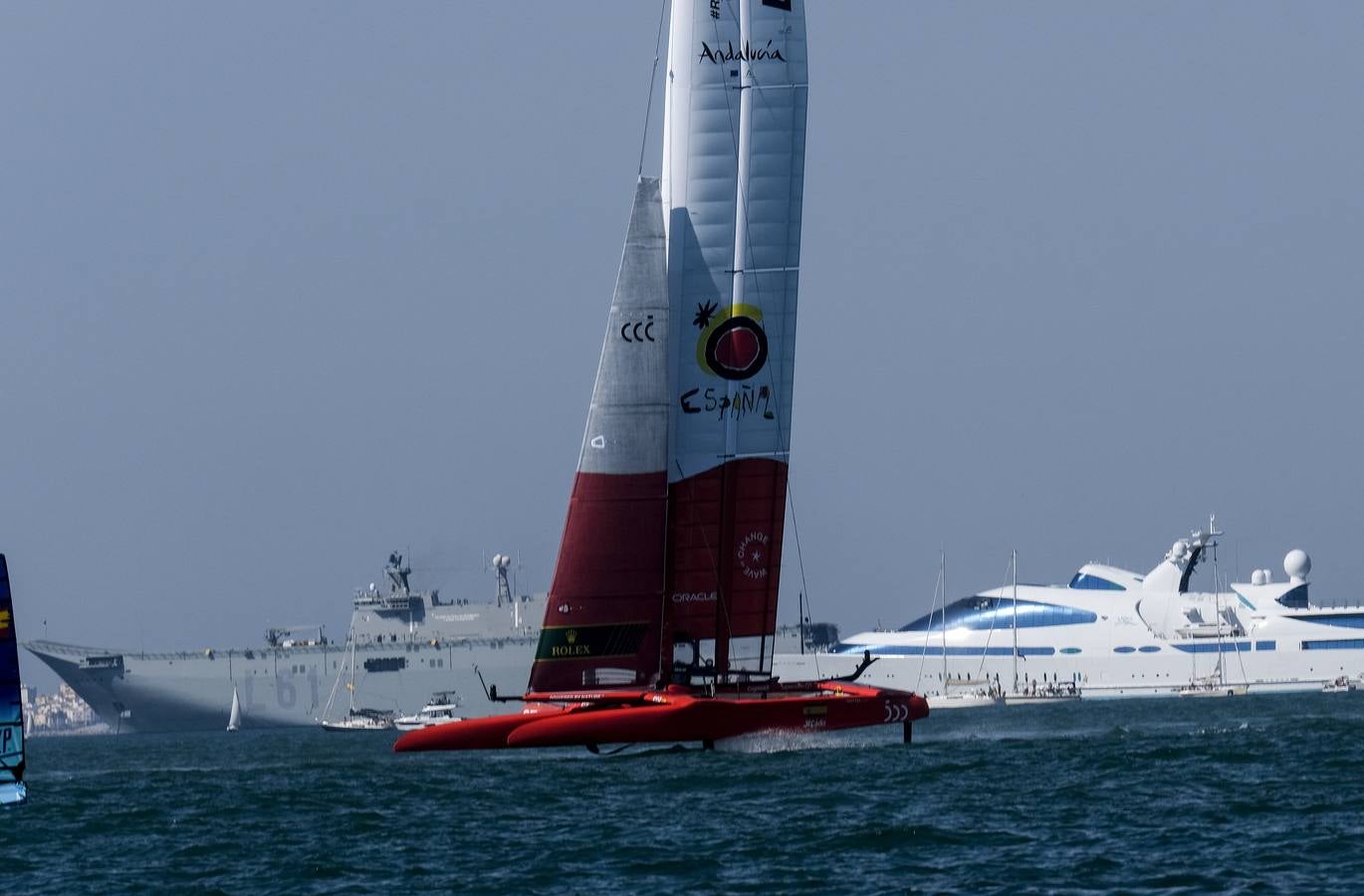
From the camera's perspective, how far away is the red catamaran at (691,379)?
103ft

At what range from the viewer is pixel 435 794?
27.1 m

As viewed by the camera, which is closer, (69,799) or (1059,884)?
(1059,884)

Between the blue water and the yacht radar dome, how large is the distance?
196ft

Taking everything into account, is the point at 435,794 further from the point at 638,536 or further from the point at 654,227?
the point at 654,227

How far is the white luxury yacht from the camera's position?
8731 cm

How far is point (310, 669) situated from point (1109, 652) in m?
35.4

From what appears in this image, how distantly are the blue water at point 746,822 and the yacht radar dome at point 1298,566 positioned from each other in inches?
2351

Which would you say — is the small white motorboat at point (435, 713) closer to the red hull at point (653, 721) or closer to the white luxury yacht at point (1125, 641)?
the white luxury yacht at point (1125, 641)

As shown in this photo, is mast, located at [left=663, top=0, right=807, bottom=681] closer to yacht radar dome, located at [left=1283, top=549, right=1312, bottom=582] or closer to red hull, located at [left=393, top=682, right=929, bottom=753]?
red hull, located at [left=393, top=682, right=929, bottom=753]

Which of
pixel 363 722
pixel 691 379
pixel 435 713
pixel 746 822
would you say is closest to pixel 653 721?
pixel 691 379

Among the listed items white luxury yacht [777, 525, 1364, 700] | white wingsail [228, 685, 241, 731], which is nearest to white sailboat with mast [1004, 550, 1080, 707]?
white luxury yacht [777, 525, 1364, 700]

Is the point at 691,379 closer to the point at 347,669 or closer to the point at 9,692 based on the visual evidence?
the point at 9,692

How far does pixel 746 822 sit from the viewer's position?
22.0 m

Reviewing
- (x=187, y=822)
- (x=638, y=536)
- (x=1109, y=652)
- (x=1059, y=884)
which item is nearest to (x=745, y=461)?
(x=638, y=536)
